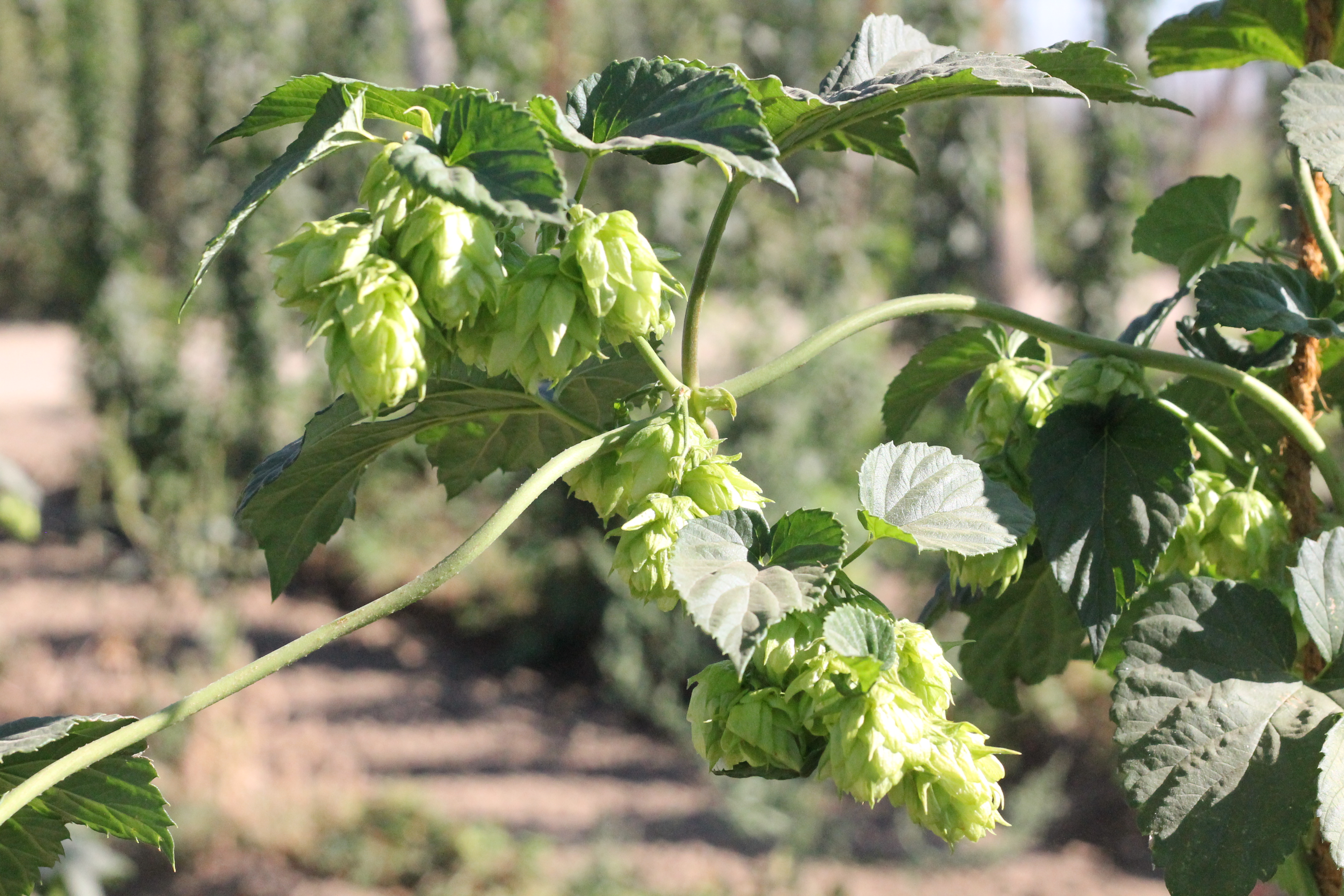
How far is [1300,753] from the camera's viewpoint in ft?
2.08

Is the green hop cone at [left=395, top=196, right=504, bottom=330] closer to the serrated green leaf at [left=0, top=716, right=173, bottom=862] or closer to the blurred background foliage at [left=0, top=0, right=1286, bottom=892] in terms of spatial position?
the serrated green leaf at [left=0, top=716, right=173, bottom=862]

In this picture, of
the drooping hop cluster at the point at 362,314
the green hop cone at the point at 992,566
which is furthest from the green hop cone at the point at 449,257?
the green hop cone at the point at 992,566

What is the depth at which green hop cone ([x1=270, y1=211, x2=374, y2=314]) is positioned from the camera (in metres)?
0.51

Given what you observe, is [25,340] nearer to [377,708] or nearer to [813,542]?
[377,708]

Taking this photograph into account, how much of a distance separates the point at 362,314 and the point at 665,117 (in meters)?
0.19

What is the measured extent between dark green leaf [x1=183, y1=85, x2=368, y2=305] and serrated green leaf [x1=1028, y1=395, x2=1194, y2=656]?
0.47 metres

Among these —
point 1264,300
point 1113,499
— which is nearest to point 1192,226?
point 1264,300

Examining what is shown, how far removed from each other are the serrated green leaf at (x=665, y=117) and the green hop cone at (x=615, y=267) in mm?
37

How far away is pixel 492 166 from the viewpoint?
516 mm

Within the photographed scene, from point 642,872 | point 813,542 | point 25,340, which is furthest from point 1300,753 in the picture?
point 25,340

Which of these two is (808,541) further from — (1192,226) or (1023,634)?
(1192,226)

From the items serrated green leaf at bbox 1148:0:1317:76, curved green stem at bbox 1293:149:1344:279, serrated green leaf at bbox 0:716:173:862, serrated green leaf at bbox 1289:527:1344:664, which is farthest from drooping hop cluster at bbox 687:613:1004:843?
serrated green leaf at bbox 1148:0:1317:76

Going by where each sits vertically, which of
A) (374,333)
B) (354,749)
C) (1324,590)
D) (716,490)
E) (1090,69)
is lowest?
(354,749)

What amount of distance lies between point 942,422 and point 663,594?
4.91 m
